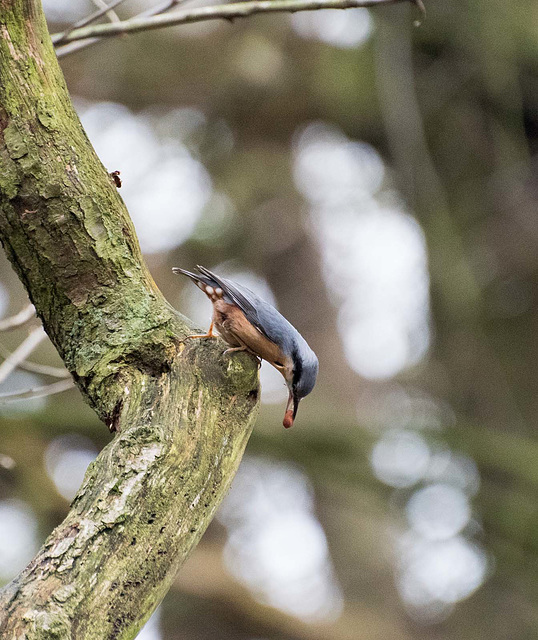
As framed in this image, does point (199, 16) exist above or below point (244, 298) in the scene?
above

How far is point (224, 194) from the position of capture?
635 cm

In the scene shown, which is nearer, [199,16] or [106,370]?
[106,370]

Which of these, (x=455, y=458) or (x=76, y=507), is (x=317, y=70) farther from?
(x=76, y=507)

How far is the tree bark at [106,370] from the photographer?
4.70 ft

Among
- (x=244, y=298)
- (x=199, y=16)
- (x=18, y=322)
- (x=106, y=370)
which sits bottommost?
(x=106, y=370)

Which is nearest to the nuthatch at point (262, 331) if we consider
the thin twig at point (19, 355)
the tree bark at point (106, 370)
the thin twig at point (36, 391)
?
the tree bark at point (106, 370)

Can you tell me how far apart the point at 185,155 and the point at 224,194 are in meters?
0.48

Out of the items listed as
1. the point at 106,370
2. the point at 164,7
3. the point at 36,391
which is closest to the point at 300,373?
the point at 106,370

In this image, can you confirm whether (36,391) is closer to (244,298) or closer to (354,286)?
(244,298)

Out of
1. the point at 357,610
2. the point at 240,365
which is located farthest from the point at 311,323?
the point at 240,365

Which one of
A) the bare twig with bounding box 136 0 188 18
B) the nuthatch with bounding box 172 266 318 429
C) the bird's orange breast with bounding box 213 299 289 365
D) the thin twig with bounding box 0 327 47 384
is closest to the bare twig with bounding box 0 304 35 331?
the thin twig with bounding box 0 327 47 384

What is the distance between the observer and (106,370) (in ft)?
5.96

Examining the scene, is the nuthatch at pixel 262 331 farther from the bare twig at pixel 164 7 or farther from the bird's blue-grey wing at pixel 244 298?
the bare twig at pixel 164 7

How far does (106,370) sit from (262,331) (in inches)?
21.2
